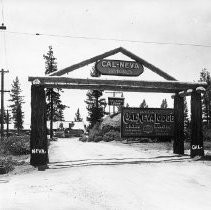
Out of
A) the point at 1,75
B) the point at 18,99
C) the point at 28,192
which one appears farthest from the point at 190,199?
the point at 18,99

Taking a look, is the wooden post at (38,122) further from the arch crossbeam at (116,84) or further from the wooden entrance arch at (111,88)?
the arch crossbeam at (116,84)

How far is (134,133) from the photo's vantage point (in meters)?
17.7

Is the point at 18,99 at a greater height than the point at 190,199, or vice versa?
the point at 18,99

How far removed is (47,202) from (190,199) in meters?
3.44

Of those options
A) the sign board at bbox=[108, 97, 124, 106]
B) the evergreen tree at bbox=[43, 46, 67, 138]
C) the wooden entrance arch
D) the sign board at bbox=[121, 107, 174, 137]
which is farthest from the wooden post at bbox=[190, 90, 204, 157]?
the evergreen tree at bbox=[43, 46, 67, 138]

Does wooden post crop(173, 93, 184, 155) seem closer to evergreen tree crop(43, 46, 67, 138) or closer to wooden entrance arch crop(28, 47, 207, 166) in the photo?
wooden entrance arch crop(28, 47, 207, 166)

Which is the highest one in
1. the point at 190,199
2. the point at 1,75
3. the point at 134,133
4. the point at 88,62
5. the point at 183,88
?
the point at 1,75

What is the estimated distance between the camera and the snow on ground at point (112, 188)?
26.7 feet

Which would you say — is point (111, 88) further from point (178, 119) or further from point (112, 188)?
point (112, 188)

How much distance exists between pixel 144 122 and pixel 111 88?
2.66 meters

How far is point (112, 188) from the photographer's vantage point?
985cm

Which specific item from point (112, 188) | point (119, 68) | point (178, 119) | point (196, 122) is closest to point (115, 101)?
point (178, 119)

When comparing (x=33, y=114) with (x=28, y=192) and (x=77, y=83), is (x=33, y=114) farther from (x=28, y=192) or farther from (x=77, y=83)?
(x=28, y=192)

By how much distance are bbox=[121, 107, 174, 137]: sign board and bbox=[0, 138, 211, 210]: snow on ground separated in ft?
11.2
